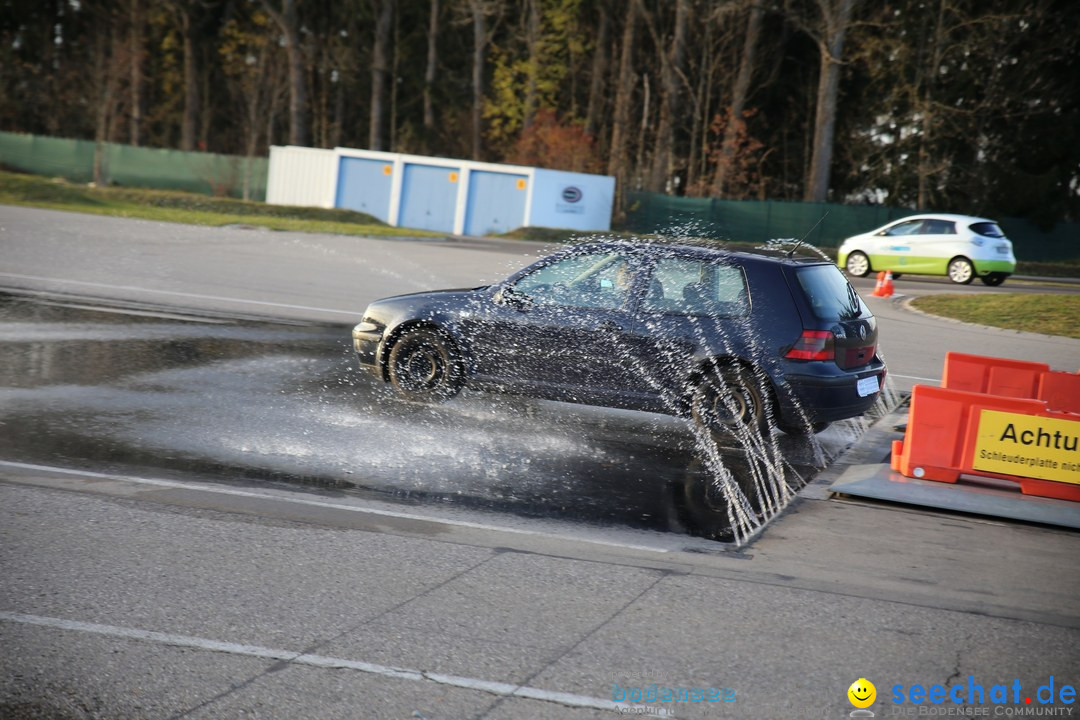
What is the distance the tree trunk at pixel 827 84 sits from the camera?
131 feet

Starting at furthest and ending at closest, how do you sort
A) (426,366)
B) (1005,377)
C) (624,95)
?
(624,95)
(1005,377)
(426,366)

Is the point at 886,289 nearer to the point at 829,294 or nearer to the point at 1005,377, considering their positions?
the point at 1005,377

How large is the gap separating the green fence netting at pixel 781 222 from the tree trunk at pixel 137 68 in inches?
1265

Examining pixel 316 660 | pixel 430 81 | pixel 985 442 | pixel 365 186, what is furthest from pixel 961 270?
pixel 430 81

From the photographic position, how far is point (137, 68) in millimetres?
61625

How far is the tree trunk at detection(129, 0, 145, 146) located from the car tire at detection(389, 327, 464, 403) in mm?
56486

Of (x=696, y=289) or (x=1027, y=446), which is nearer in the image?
(x=1027, y=446)

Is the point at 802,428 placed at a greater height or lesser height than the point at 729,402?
lesser

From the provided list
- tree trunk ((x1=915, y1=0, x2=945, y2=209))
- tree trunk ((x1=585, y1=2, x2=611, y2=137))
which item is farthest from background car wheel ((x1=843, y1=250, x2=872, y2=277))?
tree trunk ((x1=585, y1=2, x2=611, y2=137))

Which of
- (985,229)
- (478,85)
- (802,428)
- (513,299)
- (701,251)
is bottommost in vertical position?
(802,428)

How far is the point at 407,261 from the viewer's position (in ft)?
81.4

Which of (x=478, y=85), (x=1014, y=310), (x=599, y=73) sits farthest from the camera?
(x=478, y=85)

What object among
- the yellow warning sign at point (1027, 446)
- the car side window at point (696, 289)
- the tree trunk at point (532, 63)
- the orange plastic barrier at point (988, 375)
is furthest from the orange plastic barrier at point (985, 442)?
the tree trunk at point (532, 63)

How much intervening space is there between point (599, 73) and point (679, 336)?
159 feet
